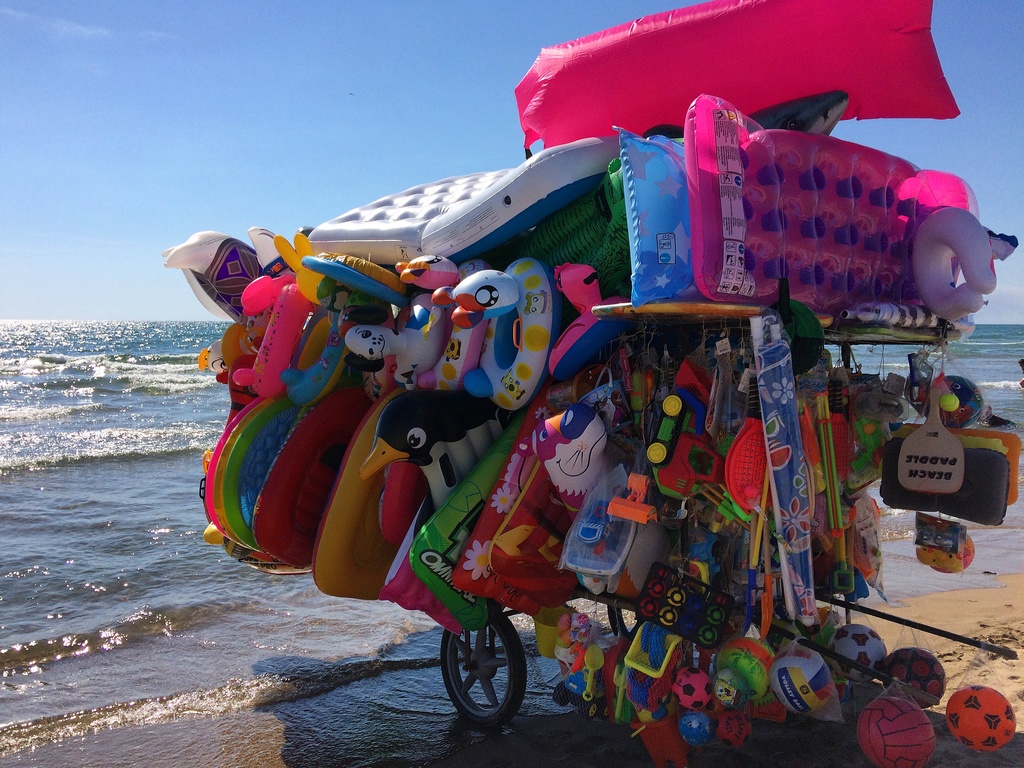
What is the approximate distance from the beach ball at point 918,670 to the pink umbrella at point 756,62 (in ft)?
8.06

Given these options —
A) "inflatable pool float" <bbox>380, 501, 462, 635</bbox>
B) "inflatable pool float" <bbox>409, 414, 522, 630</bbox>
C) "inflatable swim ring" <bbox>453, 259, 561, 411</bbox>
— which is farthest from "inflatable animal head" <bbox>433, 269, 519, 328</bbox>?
"inflatable pool float" <bbox>380, 501, 462, 635</bbox>

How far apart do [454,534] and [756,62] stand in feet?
8.52

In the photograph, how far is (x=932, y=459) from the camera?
3652mm

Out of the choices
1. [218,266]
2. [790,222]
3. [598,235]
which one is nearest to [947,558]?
[790,222]

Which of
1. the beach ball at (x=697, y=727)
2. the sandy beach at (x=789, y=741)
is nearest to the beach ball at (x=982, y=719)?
the sandy beach at (x=789, y=741)

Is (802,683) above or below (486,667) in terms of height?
above

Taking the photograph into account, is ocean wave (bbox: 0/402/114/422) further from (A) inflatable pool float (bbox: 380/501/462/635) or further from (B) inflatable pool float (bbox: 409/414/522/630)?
(B) inflatable pool float (bbox: 409/414/522/630)

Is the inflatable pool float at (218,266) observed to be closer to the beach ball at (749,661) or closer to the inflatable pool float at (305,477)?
the inflatable pool float at (305,477)

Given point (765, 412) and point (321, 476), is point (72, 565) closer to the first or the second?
point (321, 476)

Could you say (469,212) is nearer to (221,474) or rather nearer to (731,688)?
(221,474)

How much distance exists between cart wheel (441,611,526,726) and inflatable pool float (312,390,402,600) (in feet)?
2.03

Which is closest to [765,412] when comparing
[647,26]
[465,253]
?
[465,253]

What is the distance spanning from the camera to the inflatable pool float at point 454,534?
13.0 ft

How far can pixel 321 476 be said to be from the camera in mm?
4797
